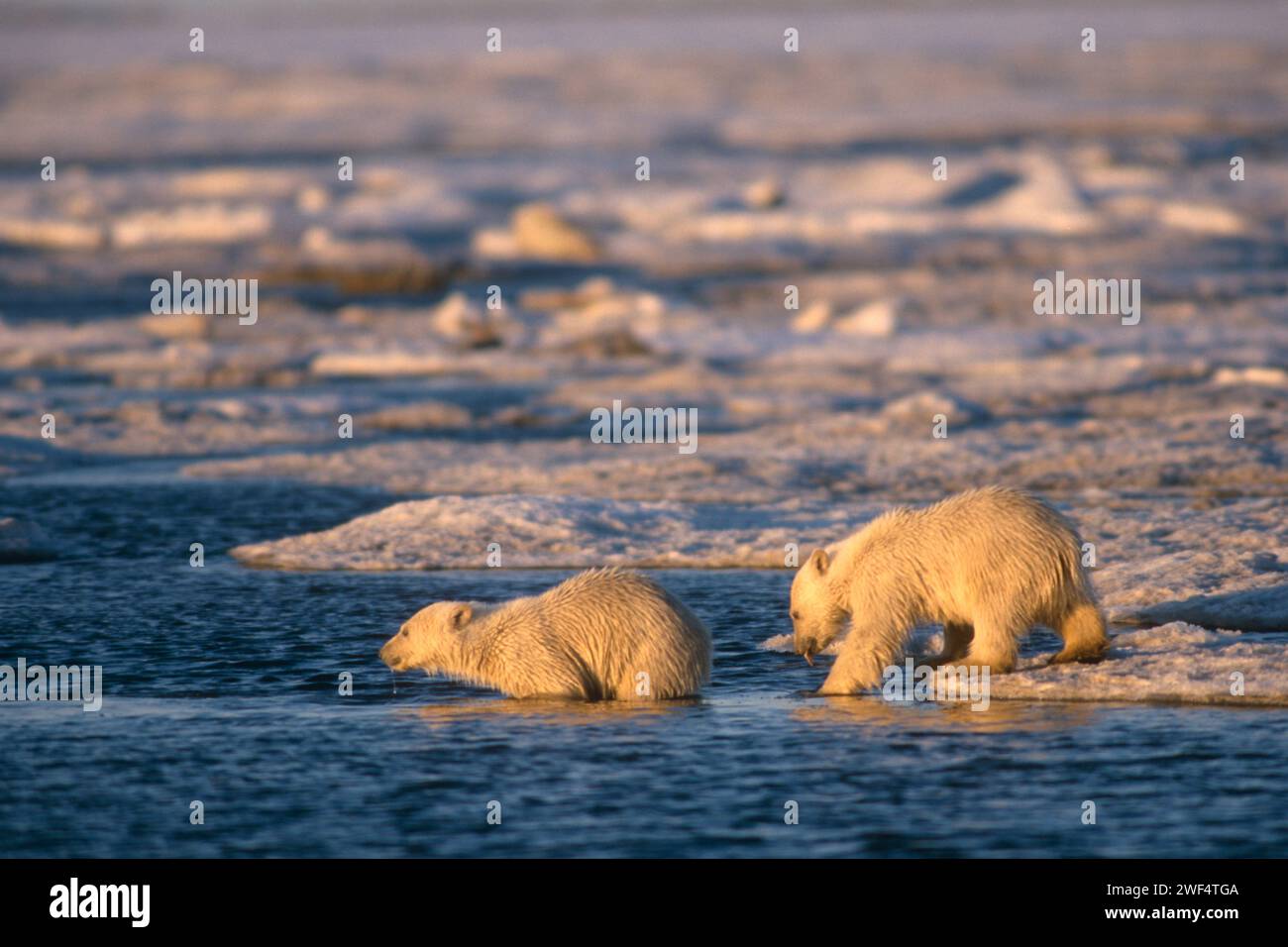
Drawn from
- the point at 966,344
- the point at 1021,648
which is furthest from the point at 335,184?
the point at 1021,648

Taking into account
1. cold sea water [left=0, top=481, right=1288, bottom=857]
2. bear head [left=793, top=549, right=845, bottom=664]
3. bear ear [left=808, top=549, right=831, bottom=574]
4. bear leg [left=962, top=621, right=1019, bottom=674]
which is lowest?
cold sea water [left=0, top=481, right=1288, bottom=857]

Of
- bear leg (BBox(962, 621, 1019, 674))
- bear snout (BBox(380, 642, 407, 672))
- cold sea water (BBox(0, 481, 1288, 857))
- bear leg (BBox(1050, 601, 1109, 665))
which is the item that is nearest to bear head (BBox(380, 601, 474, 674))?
bear snout (BBox(380, 642, 407, 672))

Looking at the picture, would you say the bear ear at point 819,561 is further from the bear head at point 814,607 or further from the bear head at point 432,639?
the bear head at point 432,639

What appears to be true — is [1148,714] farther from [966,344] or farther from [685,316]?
[685,316]

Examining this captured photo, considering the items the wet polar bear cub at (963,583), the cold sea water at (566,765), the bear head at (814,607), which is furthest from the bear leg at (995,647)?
the bear head at (814,607)

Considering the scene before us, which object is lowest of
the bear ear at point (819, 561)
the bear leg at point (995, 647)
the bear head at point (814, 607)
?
the bear leg at point (995, 647)

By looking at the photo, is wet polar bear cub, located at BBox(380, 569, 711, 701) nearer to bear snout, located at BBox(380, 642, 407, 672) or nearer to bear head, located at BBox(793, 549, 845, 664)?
bear snout, located at BBox(380, 642, 407, 672)

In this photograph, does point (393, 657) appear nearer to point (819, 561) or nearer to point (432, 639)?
point (432, 639)

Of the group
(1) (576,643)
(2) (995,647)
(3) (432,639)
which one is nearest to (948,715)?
(2) (995,647)

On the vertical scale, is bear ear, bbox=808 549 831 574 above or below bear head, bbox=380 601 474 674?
above
